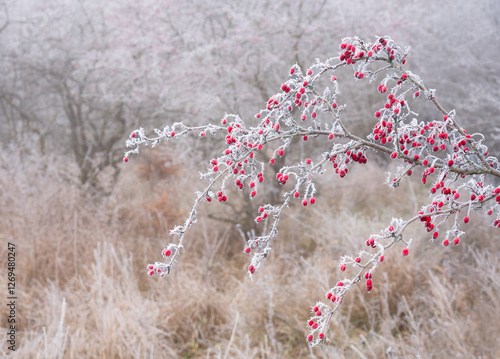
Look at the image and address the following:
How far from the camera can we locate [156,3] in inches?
275

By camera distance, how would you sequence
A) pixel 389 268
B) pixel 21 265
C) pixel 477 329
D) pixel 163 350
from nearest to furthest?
pixel 477 329 < pixel 163 350 < pixel 389 268 < pixel 21 265

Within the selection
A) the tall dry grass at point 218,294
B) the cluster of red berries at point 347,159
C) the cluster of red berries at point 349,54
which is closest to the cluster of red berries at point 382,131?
the cluster of red berries at point 347,159

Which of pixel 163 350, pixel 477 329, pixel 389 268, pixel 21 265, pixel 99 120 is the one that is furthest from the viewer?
pixel 99 120

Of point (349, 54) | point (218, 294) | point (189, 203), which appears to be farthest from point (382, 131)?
point (189, 203)

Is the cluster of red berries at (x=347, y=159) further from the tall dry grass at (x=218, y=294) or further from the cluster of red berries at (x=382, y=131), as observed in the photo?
the tall dry grass at (x=218, y=294)

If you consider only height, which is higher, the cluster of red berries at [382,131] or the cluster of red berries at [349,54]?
the cluster of red berries at [349,54]

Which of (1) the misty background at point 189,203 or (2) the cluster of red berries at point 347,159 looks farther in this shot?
(1) the misty background at point 189,203

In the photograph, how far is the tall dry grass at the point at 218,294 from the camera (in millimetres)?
3320

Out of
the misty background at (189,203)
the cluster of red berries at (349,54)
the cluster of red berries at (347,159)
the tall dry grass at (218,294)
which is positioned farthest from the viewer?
the misty background at (189,203)

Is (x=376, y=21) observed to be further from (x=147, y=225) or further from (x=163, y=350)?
(x=163, y=350)

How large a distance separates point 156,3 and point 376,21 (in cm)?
358

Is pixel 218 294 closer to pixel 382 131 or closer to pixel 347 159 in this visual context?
pixel 347 159

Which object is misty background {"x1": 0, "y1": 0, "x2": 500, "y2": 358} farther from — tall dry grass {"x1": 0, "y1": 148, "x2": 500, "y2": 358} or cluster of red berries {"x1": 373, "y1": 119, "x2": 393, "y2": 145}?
cluster of red berries {"x1": 373, "y1": 119, "x2": 393, "y2": 145}

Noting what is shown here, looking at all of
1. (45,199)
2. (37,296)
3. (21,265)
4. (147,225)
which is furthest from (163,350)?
(147,225)
